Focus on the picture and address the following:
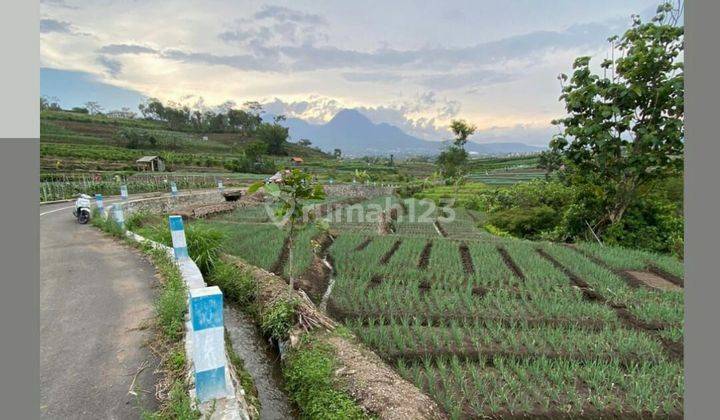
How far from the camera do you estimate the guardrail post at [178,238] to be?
600 centimetres

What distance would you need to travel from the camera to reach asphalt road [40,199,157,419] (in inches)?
112

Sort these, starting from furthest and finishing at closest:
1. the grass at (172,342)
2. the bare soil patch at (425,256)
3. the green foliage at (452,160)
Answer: the green foliage at (452,160)
the bare soil patch at (425,256)
the grass at (172,342)

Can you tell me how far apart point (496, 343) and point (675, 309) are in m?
3.47

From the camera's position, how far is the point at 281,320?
4816 mm

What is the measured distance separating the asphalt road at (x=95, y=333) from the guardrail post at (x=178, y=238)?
19.9 inches

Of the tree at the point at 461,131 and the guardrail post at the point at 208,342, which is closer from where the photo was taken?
the guardrail post at the point at 208,342

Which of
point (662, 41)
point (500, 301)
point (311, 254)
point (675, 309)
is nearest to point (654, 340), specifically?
point (675, 309)

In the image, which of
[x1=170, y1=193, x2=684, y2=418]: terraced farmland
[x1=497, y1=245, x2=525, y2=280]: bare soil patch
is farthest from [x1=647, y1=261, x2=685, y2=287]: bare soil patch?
[x1=497, y1=245, x2=525, y2=280]: bare soil patch

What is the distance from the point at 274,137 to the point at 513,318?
60106 millimetres

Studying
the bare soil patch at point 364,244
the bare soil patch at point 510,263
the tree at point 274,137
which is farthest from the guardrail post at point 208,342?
the tree at point 274,137

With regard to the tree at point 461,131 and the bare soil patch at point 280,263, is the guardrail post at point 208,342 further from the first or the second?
the tree at point 461,131

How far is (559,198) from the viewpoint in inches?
691

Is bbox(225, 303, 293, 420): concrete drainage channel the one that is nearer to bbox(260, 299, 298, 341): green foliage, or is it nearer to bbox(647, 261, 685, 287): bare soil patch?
bbox(260, 299, 298, 341): green foliage

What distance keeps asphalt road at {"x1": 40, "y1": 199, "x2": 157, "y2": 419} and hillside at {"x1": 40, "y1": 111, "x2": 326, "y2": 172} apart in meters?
25.4
